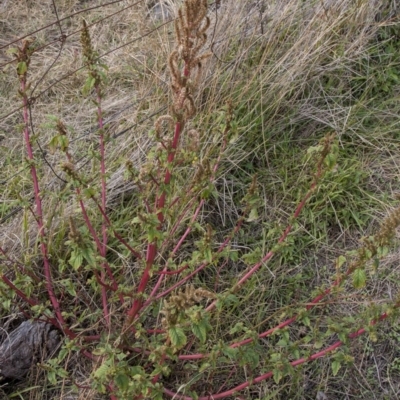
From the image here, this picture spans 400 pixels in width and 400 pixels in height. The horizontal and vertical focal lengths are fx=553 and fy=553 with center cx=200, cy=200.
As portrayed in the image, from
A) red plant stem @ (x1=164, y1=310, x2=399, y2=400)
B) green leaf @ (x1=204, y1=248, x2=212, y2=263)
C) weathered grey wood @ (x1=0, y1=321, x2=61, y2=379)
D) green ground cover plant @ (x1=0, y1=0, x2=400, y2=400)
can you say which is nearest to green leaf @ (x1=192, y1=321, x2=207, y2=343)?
green ground cover plant @ (x1=0, y1=0, x2=400, y2=400)

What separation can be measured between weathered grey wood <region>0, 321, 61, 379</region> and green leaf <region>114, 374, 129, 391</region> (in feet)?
2.10

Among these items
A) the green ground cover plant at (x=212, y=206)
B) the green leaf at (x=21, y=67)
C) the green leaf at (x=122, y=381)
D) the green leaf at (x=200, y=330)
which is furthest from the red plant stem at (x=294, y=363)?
the green leaf at (x=21, y=67)

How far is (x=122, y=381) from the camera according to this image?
167 centimetres

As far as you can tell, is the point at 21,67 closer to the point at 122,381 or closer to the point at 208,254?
the point at 208,254

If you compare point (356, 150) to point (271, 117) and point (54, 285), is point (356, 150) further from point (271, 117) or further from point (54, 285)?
point (54, 285)

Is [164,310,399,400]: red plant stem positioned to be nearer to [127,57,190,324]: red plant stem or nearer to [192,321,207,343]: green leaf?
[127,57,190,324]: red plant stem

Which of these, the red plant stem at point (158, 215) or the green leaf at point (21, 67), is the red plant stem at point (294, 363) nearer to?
the red plant stem at point (158, 215)

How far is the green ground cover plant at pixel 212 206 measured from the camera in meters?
1.76

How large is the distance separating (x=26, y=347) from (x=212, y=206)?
1.04 metres

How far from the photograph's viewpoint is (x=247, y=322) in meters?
2.30

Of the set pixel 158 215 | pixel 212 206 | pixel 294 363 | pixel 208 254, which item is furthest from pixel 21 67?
pixel 294 363

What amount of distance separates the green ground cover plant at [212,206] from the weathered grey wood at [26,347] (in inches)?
1.7

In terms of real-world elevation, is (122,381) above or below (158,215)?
below

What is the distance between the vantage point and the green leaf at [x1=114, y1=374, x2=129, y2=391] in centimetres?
166
